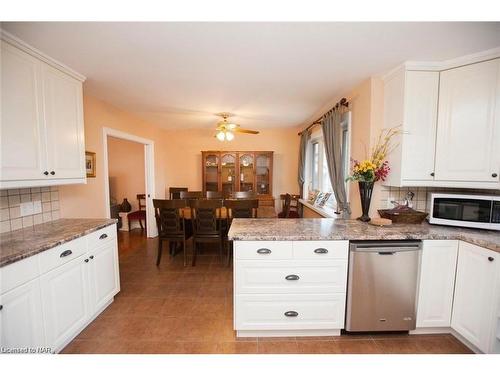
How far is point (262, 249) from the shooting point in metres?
1.58

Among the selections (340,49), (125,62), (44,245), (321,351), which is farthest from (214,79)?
(321,351)

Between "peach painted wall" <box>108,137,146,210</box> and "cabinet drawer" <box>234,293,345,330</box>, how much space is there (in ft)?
13.7

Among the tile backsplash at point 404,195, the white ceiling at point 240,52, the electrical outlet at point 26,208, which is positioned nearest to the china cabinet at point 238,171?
the white ceiling at point 240,52

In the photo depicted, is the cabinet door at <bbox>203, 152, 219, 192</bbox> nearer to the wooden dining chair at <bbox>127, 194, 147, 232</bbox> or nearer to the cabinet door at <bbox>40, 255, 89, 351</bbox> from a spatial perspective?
the wooden dining chair at <bbox>127, 194, 147, 232</bbox>

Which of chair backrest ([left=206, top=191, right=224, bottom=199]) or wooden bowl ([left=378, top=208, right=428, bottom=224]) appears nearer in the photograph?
wooden bowl ([left=378, top=208, right=428, bottom=224])

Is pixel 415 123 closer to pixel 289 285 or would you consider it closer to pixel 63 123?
pixel 289 285

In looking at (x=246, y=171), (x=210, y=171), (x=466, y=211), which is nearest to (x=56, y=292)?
(x=466, y=211)

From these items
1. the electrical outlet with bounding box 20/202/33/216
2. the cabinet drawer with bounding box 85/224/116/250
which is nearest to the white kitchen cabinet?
the cabinet drawer with bounding box 85/224/116/250

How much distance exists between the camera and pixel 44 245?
1371 millimetres

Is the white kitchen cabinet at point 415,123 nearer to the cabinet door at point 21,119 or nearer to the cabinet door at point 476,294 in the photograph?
the cabinet door at point 476,294

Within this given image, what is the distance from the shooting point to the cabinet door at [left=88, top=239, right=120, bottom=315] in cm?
180

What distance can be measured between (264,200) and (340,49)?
3.29 m
